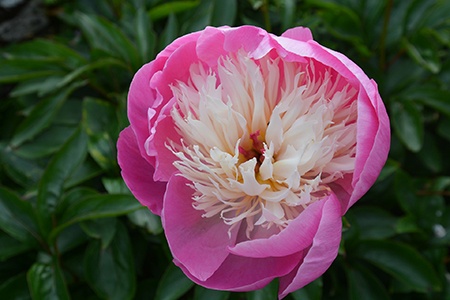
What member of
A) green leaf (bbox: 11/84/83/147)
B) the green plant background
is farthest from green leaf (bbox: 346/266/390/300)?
green leaf (bbox: 11/84/83/147)

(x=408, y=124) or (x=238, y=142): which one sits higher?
(x=238, y=142)

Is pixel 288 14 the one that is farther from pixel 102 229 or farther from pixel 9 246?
pixel 9 246

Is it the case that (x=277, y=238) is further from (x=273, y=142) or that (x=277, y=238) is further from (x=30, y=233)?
(x=30, y=233)

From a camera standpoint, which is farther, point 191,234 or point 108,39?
point 108,39

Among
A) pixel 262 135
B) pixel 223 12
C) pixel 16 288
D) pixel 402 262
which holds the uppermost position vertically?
pixel 262 135

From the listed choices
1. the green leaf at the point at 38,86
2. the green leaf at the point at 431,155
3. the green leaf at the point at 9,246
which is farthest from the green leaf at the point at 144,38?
the green leaf at the point at 431,155

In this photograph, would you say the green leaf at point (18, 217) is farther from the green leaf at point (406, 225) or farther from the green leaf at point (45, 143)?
the green leaf at point (406, 225)

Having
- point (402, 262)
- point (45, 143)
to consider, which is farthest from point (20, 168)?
point (402, 262)
